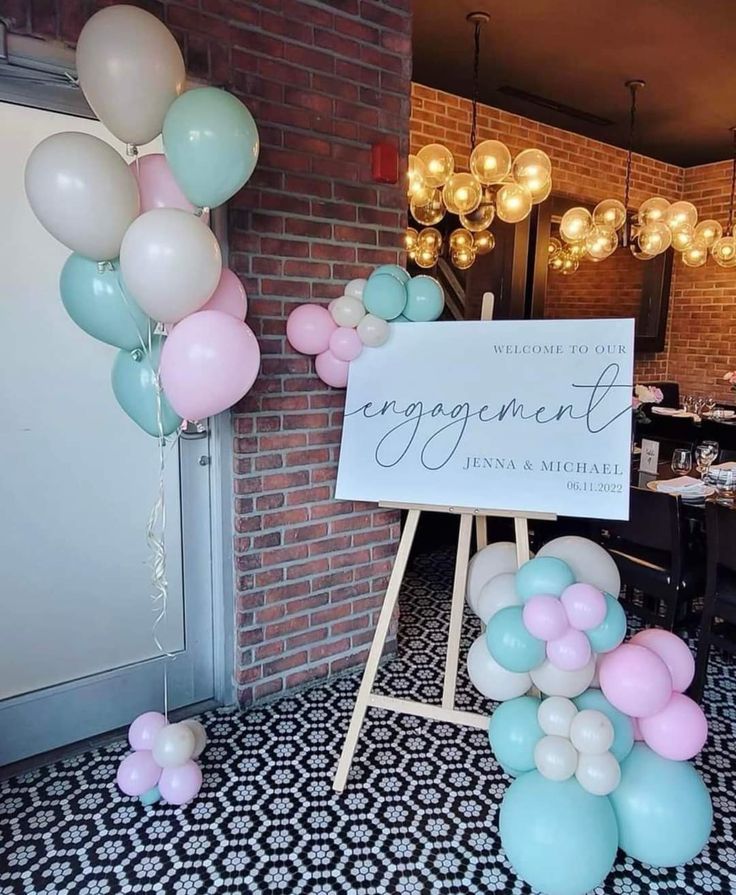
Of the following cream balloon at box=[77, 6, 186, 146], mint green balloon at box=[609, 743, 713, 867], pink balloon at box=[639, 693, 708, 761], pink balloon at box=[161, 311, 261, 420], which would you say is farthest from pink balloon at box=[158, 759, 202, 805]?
cream balloon at box=[77, 6, 186, 146]

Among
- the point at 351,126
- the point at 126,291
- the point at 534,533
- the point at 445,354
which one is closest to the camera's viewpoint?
the point at 126,291

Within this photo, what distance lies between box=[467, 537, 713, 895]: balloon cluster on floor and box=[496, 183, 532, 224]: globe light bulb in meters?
2.41

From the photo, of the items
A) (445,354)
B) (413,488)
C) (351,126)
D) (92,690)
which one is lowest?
(92,690)

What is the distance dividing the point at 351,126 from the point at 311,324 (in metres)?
0.80

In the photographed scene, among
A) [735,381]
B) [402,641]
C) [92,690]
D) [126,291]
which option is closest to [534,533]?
[402,641]

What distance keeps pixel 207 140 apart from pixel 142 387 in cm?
68

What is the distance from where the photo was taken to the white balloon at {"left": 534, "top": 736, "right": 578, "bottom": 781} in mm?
1648

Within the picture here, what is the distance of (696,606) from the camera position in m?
3.48

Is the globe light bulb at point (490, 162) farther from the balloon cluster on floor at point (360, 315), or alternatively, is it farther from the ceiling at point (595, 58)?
the balloon cluster on floor at point (360, 315)

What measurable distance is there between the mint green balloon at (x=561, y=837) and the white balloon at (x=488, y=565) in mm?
586

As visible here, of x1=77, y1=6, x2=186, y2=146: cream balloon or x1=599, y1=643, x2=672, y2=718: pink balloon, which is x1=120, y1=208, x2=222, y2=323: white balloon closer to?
x1=77, y1=6, x2=186, y2=146: cream balloon

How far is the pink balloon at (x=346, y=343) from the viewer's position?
2.29 meters

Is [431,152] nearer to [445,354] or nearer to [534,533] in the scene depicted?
[445,354]

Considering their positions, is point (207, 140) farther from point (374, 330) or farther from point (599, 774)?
point (599, 774)
